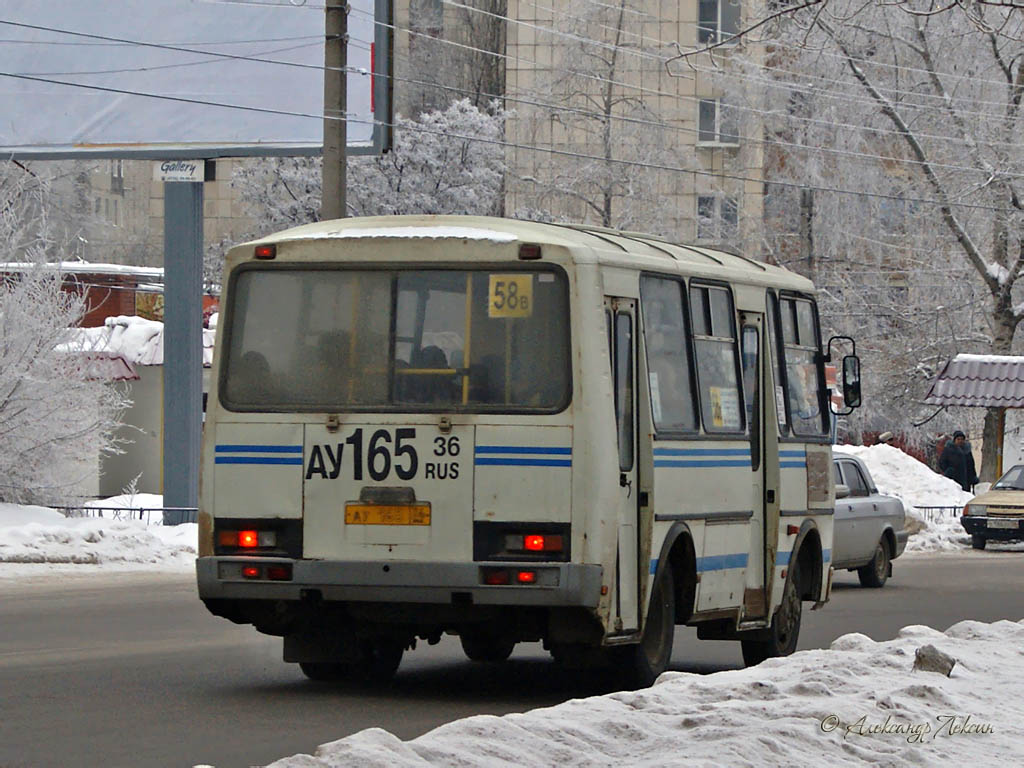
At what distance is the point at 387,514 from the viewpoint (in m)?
11.8

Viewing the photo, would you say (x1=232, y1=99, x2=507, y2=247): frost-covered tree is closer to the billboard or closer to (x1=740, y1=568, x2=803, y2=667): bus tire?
the billboard

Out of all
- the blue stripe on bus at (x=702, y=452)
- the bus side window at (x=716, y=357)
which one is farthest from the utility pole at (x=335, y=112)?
the blue stripe on bus at (x=702, y=452)

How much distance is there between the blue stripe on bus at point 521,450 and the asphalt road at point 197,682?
55.1 inches

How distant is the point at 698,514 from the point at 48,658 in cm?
432

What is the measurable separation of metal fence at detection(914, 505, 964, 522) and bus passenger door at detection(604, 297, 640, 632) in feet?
89.1

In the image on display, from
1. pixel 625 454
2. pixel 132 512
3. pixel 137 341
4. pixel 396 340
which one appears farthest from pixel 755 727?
pixel 137 341

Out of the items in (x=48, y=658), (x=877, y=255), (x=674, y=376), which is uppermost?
(x=877, y=255)

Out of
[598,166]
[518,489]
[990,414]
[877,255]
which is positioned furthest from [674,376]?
[598,166]

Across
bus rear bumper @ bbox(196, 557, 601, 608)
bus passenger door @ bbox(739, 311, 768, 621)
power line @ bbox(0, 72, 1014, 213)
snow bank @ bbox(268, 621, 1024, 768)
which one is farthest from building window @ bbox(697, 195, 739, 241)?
snow bank @ bbox(268, 621, 1024, 768)

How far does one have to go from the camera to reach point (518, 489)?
11.7 metres

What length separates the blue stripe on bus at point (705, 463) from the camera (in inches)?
495

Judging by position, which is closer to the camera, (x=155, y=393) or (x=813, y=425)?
(x=813, y=425)

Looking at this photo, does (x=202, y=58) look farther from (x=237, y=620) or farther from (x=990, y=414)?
(x=990, y=414)

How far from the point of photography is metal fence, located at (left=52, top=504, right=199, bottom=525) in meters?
28.9
